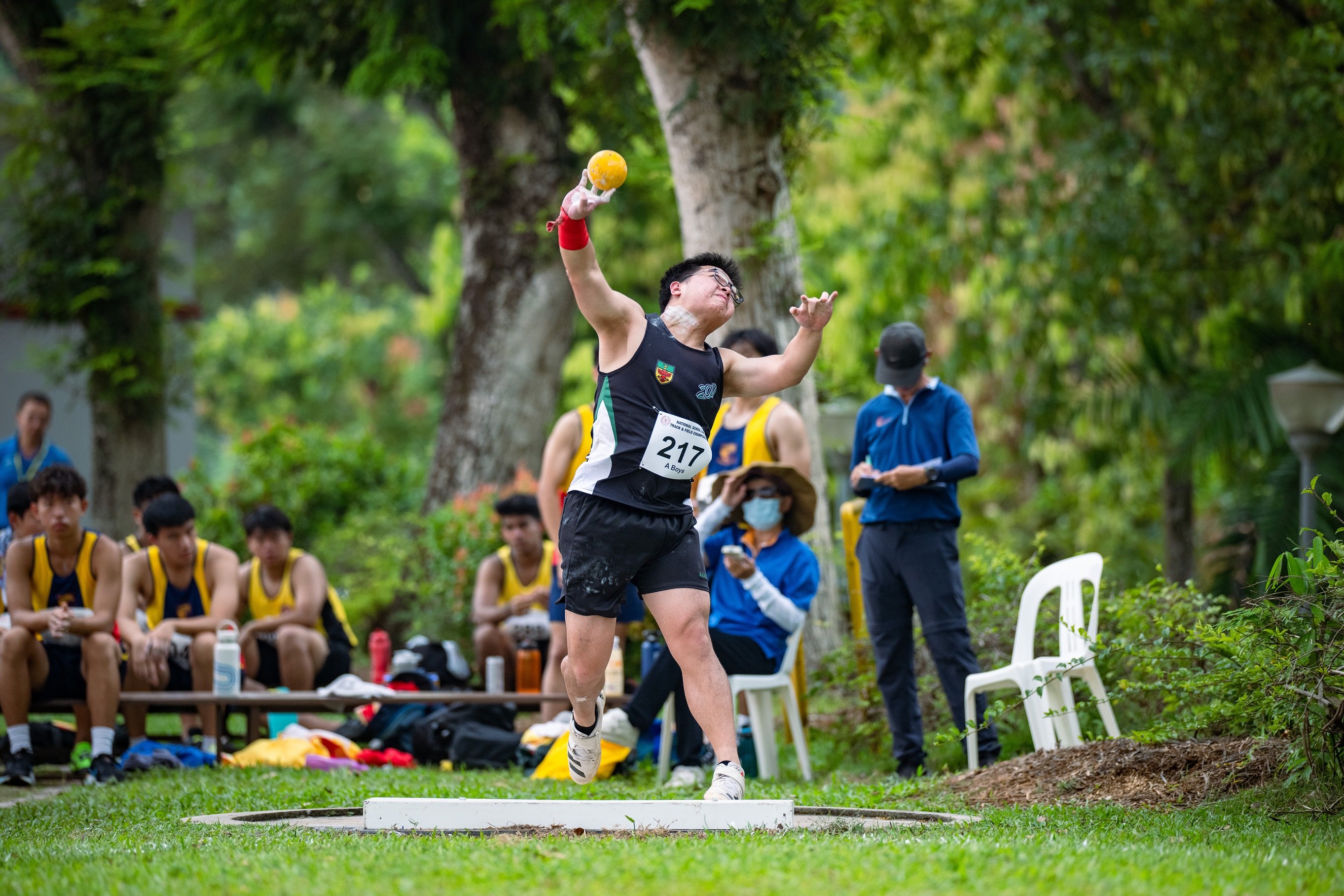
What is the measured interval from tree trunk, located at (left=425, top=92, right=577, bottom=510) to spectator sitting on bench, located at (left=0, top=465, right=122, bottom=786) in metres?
5.98

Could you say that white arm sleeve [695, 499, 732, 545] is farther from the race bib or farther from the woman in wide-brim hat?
the race bib

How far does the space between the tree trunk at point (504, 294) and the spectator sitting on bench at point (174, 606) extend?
201 inches

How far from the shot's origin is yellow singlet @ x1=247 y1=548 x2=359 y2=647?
9.69 meters

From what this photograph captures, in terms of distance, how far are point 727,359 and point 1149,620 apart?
2958mm

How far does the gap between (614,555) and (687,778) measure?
2113 millimetres

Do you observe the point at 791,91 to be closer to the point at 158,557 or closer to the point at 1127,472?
the point at 158,557

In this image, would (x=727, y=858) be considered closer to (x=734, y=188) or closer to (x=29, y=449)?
(x=734, y=188)

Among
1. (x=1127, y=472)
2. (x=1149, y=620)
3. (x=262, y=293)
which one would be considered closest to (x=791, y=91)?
(x=1149, y=620)

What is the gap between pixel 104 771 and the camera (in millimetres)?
7738

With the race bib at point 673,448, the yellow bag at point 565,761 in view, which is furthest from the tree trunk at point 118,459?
the race bib at point 673,448

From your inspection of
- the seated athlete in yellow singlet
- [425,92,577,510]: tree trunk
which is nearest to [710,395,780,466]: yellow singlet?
the seated athlete in yellow singlet

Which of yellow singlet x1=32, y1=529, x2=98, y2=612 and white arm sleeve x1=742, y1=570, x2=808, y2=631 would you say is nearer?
white arm sleeve x1=742, y1=570, x2=808, y2=631

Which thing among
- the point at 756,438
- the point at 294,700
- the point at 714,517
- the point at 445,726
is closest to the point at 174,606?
the point at 294,700

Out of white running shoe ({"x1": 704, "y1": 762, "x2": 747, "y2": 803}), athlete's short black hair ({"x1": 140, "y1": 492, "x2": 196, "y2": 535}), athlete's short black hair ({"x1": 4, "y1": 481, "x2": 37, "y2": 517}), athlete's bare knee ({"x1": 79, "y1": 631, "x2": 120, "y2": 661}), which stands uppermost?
athlete's short black hair ({"x1": 4, "y1": 481, "x2": 37, "y2": 517})
